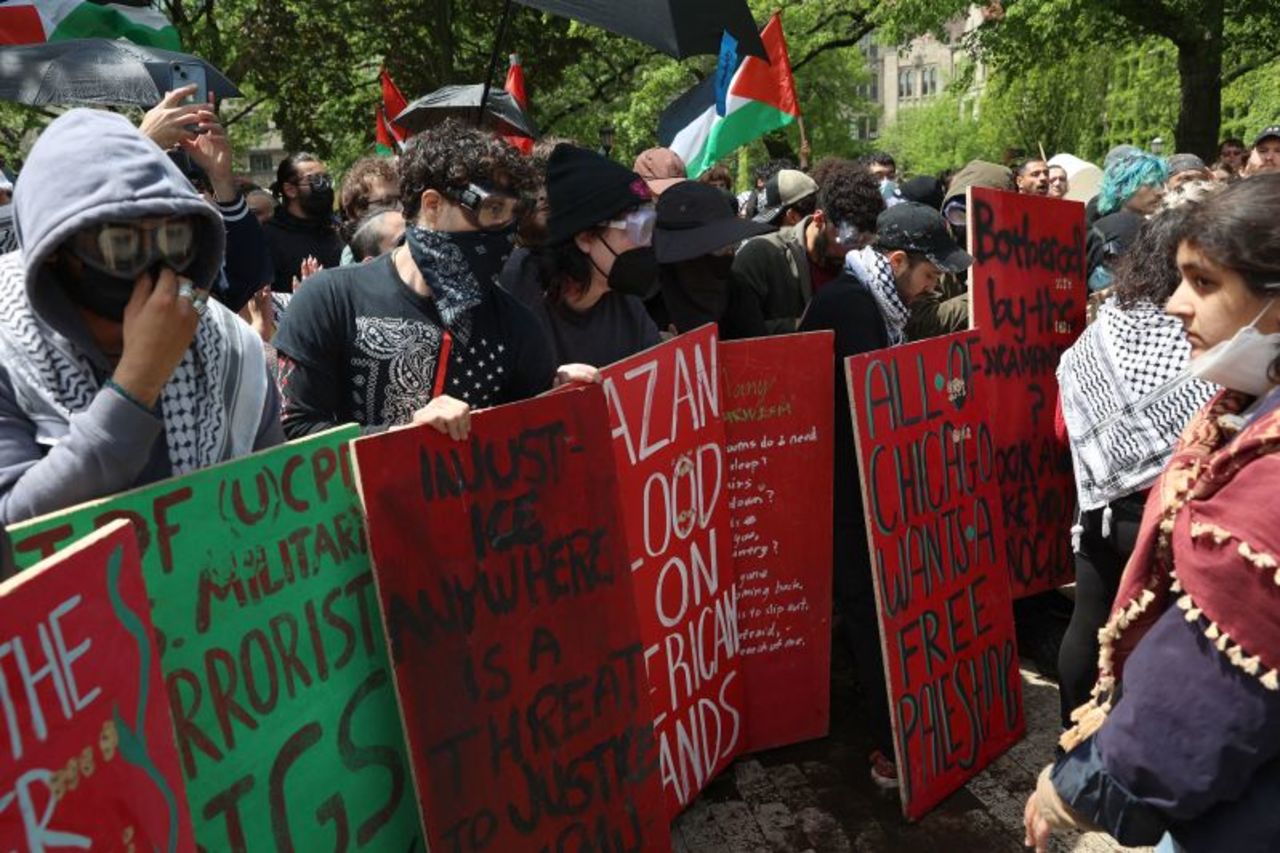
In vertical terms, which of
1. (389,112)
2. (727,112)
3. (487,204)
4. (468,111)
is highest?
(389,112)

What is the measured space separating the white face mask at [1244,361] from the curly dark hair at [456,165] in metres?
1.60

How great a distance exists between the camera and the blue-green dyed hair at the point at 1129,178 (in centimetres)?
540

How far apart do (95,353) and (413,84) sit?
689 inches

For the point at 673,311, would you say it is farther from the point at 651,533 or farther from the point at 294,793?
the point at 294,793

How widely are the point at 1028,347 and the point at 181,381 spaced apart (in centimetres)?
344

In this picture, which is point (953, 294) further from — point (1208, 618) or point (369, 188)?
point (1208, 618)

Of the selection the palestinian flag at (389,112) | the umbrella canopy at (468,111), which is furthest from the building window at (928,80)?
the umbrella canopy at (468,111)

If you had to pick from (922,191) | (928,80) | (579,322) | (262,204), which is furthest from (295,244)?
(928,80)

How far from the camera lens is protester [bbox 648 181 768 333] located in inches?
158

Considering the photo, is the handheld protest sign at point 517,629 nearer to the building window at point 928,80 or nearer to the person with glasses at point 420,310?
the person with glasses at point 420,310

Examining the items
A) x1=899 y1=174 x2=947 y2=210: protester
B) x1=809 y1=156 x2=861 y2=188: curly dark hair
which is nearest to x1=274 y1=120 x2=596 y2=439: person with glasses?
x1=809 y1=156 x2=861 y2=188: curly dark hair

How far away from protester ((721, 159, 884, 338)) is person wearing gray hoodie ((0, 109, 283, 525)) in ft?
8.94

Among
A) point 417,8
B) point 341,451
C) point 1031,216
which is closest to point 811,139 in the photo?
point 417,8

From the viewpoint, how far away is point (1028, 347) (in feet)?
14.9
